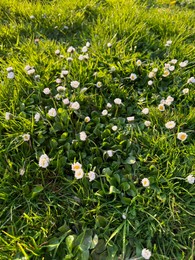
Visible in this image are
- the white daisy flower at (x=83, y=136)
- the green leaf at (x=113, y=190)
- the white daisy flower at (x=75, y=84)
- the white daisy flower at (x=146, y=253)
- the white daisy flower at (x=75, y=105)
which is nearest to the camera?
the white daisy flower at (x=146, y=253)

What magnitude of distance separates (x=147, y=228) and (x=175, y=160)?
44 centimetres

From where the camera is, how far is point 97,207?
153cm

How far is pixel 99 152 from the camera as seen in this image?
1.79 meters

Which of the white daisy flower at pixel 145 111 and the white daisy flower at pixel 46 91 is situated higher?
the white daisy flower at pixel 46 91

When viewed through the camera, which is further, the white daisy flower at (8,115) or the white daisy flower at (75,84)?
the white daisy flower at (75,84)

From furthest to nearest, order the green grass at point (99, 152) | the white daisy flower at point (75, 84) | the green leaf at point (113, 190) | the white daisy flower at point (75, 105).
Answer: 1. the white daisy flower at point (75, 84)
2. the white daisy flower at point (75, 105)
3. the green leaf at point (113, 190)
4. the green grass at point (99, 152)

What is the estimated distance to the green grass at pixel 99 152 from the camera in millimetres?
1472

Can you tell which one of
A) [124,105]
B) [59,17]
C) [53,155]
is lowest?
[53,155]

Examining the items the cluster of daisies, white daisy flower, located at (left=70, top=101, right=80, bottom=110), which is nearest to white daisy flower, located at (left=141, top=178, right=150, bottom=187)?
the cluster of daisies

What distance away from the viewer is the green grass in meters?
1.47

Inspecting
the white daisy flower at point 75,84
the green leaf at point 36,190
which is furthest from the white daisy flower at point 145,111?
the green leaf at point 36,190

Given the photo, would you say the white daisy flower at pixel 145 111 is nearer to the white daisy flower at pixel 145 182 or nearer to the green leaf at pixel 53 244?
the white daisy flower at pixel 145 182

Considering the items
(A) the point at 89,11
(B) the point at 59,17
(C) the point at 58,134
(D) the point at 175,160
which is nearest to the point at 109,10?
(A) the point at 89,11

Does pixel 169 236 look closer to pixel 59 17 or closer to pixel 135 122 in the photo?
pixel 135 122
